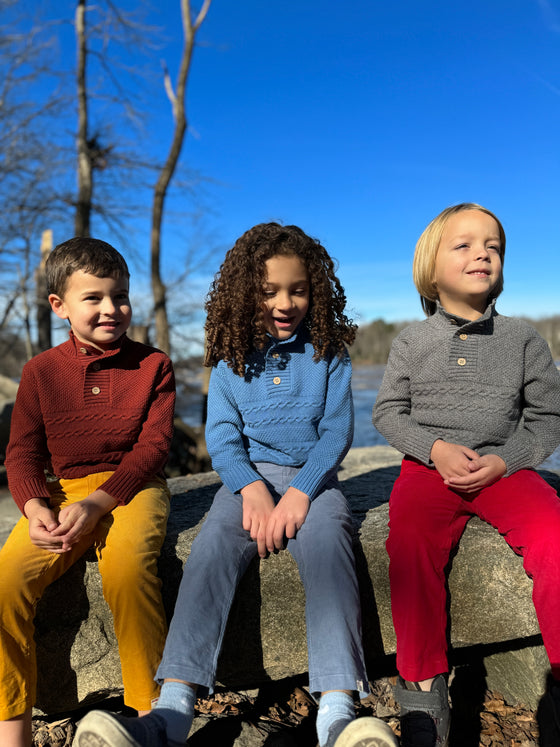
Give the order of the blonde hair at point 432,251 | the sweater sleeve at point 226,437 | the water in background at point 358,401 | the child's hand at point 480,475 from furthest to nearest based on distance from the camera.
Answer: the water in background at point 358,401, the blonde hair at point 432,251, the sweater sleeve at point 226,437, the child's hand at point 480,475

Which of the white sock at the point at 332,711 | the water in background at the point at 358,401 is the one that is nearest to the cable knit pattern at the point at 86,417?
the white sock at the point at 332,711

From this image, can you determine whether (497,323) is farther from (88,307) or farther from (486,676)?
(88,307)

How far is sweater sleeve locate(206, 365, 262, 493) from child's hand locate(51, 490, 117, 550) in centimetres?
41

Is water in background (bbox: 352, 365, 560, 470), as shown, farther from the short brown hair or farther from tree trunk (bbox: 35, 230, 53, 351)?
tree trunk (bbox: 35, 230, 53, 351)

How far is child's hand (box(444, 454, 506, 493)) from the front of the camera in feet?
6.14

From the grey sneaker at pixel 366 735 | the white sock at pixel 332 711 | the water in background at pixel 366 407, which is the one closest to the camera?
the grey sneaker at pixel 366 735

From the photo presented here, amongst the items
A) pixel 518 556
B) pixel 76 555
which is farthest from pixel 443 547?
pixel 76 555

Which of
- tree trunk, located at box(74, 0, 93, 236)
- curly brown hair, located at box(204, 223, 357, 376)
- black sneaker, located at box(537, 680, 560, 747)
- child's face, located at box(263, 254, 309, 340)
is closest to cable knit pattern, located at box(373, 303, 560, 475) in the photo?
curly brown hair, located at box(204, 223, 357, 376)

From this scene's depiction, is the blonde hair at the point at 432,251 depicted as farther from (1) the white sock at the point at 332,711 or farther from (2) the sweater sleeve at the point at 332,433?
(1) the white sock at the point at 332,711

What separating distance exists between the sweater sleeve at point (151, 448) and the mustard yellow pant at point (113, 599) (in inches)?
4.3

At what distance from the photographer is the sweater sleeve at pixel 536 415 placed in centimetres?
196

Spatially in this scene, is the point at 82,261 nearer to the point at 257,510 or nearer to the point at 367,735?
the point at 257,510

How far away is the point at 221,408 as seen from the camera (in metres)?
2.13

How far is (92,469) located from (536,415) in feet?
5.29
